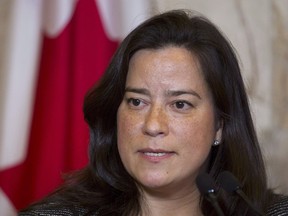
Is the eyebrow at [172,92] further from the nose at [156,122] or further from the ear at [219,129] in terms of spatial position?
the ear at [219,129]

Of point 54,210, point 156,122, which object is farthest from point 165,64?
point 54,210

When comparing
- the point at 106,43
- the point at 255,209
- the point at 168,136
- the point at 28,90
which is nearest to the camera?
the point at 255,209

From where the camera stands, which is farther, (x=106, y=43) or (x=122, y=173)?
(x=106, y=43)

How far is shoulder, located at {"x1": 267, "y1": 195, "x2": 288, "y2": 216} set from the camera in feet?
7.39

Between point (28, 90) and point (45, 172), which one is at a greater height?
point (28, 90)

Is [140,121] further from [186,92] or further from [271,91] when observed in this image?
[271,91]

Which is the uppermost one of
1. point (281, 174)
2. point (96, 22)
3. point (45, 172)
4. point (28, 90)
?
point (96, 22)

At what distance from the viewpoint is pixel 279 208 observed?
2.28 m

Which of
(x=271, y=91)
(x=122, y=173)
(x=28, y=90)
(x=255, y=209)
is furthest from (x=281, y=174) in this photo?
(x=255, y=209)

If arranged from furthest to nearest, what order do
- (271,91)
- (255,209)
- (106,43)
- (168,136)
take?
(271,91) < (106,43) < (168,136) < (255,209)

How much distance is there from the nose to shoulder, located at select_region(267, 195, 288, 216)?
595mm

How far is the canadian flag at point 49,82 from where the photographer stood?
2.40 metres

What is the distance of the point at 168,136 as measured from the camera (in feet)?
6.25

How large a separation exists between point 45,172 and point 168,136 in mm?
762
